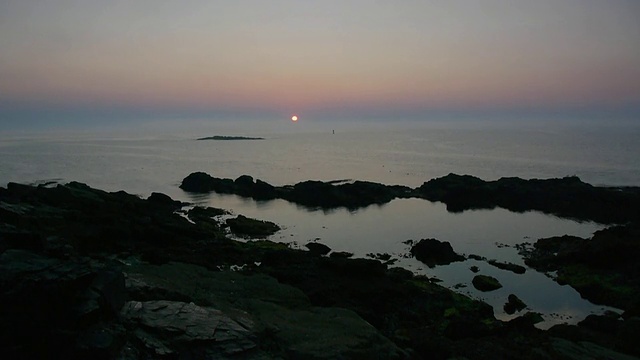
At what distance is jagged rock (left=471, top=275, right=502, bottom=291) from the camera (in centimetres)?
3659

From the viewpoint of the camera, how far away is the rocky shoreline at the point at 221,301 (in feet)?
45.6

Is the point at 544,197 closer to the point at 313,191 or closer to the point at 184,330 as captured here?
the point at 313,191

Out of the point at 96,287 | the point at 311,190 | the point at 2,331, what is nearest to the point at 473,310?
the point at 96,287

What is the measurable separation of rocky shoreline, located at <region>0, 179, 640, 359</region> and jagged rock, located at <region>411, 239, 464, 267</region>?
0.36 metres

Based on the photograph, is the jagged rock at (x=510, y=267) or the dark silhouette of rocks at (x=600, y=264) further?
the jagged rock at (x=510, y=267)

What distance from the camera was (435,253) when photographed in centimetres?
4566

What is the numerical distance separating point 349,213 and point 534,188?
37840 millimetres

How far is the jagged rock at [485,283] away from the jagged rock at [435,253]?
6.80 metres

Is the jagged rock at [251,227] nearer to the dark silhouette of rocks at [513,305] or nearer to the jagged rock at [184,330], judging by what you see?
the dark silhouette of rocks at [513,305]

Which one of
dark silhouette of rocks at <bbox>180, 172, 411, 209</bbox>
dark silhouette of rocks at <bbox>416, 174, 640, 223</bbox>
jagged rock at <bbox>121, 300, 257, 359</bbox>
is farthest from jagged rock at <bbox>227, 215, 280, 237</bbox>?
jagged rock at <bbox>121, 300, 257, 359</bbox>

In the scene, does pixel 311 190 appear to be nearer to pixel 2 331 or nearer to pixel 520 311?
pixel 520 311

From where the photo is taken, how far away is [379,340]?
20.9 meters

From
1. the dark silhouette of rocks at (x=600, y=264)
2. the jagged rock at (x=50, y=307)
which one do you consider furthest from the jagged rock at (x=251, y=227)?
the jagged rock at (x=50, y=307)

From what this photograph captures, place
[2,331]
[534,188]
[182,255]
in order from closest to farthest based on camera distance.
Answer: [2,331] < [182,255] < [534,188]
